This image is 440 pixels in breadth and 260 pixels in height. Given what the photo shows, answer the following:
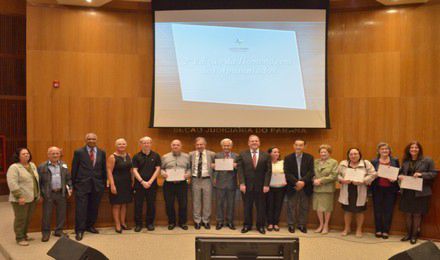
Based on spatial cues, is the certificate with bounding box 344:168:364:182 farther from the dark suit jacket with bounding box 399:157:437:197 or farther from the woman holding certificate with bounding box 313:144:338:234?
the dark suit jacket with bounding box 399:157:437:197

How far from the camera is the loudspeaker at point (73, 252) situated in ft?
10.8

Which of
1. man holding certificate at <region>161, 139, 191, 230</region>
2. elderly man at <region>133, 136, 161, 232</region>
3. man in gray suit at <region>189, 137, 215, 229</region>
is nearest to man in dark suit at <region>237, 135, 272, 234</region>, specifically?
man in gray suit at <region>189, 137, 215, 229</region>

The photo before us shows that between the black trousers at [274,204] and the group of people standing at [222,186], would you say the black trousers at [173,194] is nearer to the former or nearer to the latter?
the group of people standing at [222,186]

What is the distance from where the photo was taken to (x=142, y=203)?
6207mm

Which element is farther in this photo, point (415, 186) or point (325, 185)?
point (325, 185)

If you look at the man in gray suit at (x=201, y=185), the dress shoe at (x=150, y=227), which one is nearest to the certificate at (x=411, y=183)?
the man in gray suit at (x=201, y=185)

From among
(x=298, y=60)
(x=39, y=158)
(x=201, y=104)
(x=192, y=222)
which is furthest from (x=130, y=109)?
(x=298, y=60)

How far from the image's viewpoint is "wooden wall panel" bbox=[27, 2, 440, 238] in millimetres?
7156

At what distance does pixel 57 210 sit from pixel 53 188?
35cm

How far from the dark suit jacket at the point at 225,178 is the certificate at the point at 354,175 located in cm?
166

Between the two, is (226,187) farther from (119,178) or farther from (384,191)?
(384,191)

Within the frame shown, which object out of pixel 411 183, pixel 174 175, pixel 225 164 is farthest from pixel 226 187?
pixel 411 183

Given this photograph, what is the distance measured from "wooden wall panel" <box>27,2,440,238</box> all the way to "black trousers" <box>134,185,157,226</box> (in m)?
1.69

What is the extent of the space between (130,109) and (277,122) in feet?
9.36
